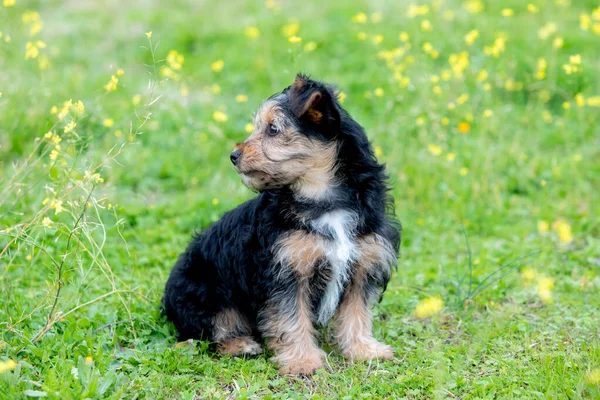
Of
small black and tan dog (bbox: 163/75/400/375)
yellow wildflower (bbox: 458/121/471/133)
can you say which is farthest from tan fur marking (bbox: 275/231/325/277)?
yellow wildflower (bbox: 458/121/471/133)

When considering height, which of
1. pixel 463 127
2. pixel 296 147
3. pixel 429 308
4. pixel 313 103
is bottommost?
pixel 463 127

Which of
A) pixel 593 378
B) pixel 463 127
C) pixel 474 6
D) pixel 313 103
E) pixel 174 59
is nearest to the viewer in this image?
pixel 593 378

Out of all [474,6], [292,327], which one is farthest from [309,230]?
[474,6]

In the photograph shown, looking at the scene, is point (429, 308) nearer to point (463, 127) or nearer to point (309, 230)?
point (309, 230)

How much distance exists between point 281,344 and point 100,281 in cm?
203

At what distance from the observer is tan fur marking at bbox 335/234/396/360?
448 centimetres

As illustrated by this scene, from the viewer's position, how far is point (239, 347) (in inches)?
184

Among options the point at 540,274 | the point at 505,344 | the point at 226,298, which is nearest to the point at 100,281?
the point at 226,298

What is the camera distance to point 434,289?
5609 millimetres

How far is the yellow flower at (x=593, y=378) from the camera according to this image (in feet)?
12.1

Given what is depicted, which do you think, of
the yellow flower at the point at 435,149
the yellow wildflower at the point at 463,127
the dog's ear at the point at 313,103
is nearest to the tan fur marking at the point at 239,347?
the dog's ear at the point at 313,103

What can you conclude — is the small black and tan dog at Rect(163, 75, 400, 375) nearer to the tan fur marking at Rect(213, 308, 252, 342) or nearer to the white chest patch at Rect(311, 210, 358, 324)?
the white chest patch at Rect(311, 210, 358, 324)

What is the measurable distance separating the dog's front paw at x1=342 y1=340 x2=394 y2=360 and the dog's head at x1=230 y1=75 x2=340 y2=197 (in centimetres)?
105

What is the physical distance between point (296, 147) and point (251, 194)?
9.93ft
